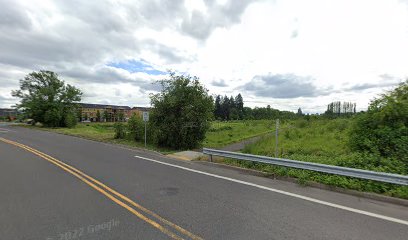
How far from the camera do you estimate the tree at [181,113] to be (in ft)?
49.6

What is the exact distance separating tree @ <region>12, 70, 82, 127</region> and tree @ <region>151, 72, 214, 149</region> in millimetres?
34675

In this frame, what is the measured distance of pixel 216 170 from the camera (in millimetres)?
8945

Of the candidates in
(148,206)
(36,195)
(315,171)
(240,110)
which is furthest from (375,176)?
(240,110)

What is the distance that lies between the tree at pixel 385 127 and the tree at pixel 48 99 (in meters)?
45.5

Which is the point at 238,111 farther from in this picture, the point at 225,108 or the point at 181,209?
the point at 181,209

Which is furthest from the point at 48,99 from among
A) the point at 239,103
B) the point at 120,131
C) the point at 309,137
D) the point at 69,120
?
the point at 239,103

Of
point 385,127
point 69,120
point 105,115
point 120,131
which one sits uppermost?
point 385,127

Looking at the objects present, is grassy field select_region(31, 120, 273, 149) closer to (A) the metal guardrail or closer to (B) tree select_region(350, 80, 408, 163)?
(A) the metal guardrail

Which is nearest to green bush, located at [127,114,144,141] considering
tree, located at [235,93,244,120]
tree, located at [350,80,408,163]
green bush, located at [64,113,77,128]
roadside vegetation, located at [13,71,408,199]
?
roadside vegetation, located at [13,71,408,199]

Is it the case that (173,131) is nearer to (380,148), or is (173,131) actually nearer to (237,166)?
(237,166)

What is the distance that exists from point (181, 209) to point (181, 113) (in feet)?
34.8

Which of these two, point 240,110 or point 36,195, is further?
point 240,110

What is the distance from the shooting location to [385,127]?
780cm

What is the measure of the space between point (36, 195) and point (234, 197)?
4.69 m
